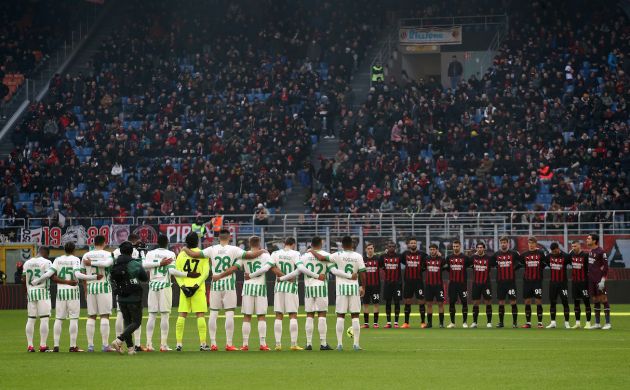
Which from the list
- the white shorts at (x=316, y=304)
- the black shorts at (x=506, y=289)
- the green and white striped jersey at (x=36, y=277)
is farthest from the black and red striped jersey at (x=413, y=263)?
the green and white striped jersey at (x=36, y=277)

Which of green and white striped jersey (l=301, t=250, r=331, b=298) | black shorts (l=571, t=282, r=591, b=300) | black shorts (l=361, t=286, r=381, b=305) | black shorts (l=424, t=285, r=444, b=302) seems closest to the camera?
green and white striped jersey (l=301, t=250, r=331, b=298)

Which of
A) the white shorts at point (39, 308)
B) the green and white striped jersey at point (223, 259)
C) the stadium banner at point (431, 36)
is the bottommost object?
the white shorts at point (39, 308)

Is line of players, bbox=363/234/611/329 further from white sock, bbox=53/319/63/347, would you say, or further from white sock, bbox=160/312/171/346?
white sock, bbox=53/319/63/347

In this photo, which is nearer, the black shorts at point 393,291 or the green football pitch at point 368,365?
the green football pitch at point 368,365

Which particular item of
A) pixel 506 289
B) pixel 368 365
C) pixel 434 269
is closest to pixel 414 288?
pixel 434 269

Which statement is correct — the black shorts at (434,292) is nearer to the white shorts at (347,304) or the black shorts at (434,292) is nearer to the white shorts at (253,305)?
the white shorts at (347,304)

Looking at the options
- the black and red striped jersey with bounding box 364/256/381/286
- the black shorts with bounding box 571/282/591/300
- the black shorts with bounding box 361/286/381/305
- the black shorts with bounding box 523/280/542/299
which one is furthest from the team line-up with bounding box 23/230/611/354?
the black shorts with bounding box 571/282/591/300

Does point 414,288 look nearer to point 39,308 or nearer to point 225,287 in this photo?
point 225,287

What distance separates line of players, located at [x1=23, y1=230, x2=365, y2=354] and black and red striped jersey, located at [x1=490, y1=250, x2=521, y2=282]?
337 inches

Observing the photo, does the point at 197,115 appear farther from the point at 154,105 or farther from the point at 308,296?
the point at 308,296

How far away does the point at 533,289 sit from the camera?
31.8 metres

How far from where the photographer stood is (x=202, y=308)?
2448 centimetres

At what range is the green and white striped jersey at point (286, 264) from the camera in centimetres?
2462

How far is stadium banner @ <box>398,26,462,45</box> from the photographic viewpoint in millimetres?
57844
